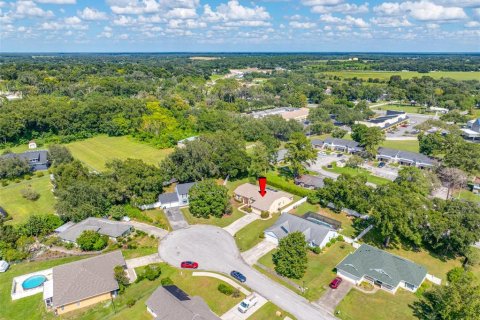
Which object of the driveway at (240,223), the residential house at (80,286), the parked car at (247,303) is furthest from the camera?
the driveway at (240,223)

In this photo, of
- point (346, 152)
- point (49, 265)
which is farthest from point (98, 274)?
point (346, 152)

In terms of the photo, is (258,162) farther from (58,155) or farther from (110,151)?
(110,151)

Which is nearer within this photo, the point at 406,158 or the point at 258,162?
the point at 258,162

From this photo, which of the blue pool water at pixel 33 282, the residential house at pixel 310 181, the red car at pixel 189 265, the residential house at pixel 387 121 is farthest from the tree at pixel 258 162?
the residential house at pixel 387 121

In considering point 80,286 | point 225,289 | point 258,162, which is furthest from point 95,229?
point 258,162

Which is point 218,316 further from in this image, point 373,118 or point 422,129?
point 373,118

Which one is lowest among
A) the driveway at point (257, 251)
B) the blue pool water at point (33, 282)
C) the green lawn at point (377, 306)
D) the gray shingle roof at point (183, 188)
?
the green lawn at point (377, 306)

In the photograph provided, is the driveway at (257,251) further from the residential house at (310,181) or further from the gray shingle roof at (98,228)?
the residential house at (310,181)
